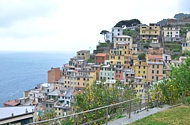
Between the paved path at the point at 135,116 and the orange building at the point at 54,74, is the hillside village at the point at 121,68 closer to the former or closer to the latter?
the orange building at the point at 54,74

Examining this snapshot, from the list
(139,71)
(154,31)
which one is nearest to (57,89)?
(139,71)

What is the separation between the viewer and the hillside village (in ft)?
113

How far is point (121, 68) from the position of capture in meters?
39.0

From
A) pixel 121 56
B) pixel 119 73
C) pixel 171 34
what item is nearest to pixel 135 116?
pixel 119 73

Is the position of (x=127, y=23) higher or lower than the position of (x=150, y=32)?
higher

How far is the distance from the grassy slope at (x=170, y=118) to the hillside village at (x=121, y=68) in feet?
70.1

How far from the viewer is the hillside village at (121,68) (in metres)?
34.6

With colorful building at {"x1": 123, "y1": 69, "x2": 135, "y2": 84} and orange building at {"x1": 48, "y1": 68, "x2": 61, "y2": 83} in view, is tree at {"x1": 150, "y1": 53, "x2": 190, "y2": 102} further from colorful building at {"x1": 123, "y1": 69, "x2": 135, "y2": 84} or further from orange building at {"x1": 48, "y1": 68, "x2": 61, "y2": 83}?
orange building at {"x1": 48, "y1": 68, "x2": 61, "y2": 83}

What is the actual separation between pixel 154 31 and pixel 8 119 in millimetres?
45614

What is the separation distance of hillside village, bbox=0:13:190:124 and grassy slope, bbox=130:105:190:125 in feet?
70.1

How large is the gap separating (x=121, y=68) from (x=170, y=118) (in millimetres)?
31290

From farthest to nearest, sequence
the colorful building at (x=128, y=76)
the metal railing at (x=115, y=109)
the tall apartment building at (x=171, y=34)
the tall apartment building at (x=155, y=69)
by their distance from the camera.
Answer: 1. the tall apartment building at (x=171, y=34)
2. the tall apartment building at (x=155, y=69)
3. the colorful building at (x=128, y=76)
4. the metal railing at (x=115, y=109)

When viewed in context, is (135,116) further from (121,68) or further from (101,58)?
(101,58)

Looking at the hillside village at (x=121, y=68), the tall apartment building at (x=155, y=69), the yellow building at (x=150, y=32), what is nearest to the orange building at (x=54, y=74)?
the hillside village at (x=121, y=68)
